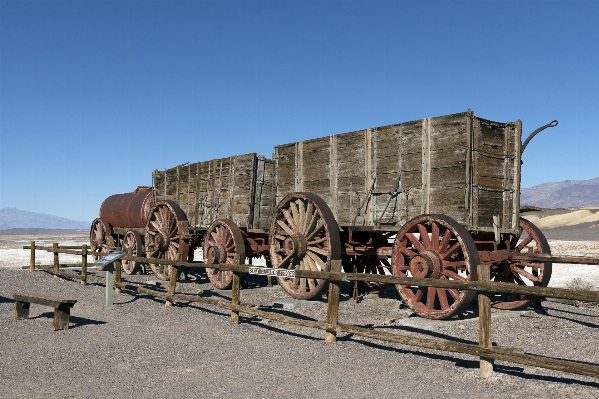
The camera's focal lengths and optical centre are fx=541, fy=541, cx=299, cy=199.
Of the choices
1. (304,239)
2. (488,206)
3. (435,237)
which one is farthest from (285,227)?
(488,206)

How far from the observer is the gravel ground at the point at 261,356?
538 cm

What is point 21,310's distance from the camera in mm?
9266

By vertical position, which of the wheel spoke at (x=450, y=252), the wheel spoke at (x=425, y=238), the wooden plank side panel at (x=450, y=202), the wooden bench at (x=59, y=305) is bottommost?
the wooden bench at (x=59, y=305)

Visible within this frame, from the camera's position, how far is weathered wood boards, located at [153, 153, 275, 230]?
42.7 ft

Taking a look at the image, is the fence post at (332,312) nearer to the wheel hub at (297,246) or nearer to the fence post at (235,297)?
the fence post at (235,297)

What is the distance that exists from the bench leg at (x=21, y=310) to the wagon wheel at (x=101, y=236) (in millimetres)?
10148

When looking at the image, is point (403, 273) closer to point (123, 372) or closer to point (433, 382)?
point (433, 382)

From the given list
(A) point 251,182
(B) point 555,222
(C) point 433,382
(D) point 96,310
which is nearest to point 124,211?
(A) point 251,182

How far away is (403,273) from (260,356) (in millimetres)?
3195

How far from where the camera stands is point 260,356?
6734mm

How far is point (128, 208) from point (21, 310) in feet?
30.5

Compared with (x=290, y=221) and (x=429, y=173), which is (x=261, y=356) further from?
(x=290, y=221)

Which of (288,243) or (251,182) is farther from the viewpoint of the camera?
(251,182)

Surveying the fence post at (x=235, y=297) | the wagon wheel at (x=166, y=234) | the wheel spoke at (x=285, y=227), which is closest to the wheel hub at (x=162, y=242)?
the wagon wheel at (x=166, y=234)
